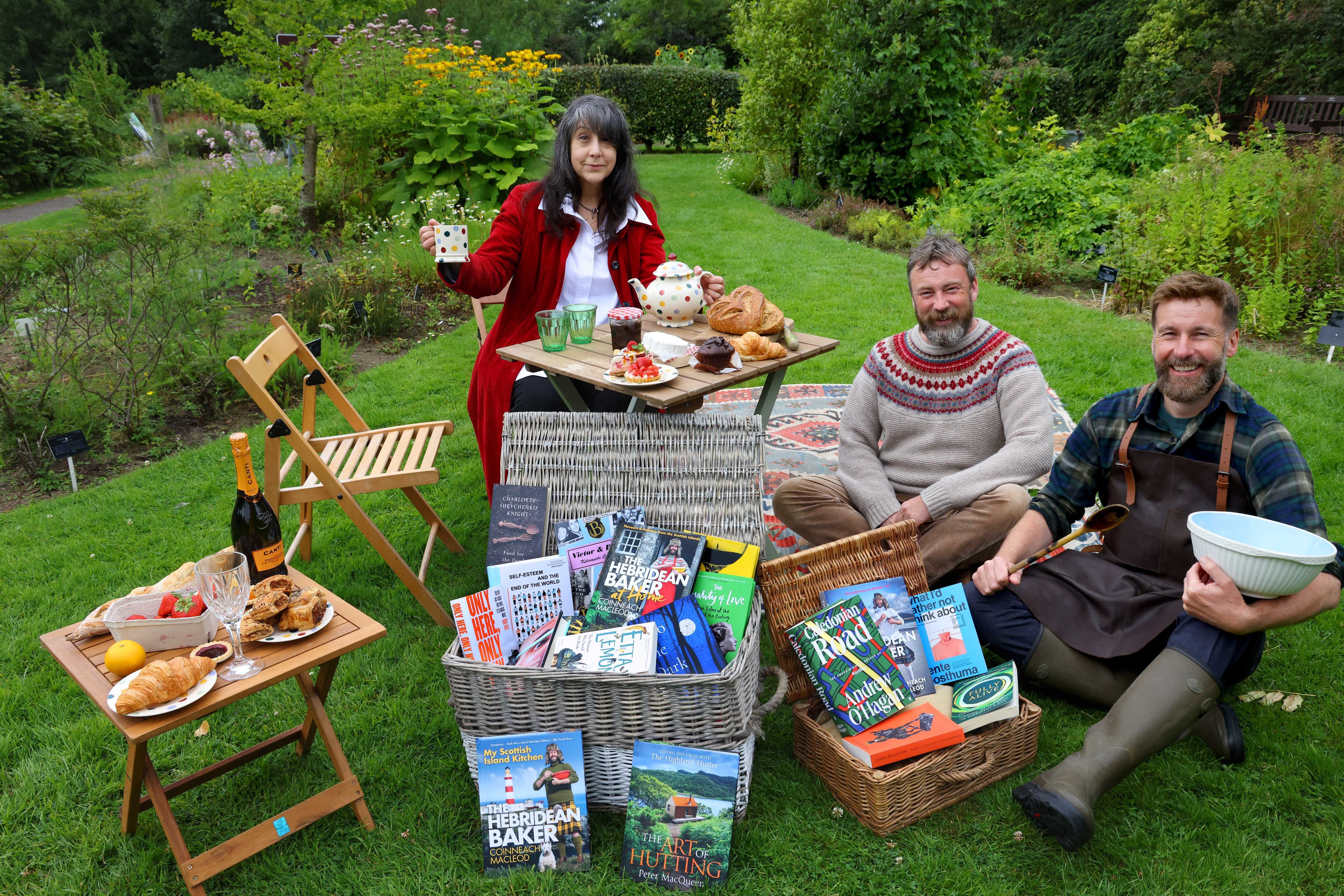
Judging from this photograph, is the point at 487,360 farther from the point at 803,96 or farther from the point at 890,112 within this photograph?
the point at 803,96

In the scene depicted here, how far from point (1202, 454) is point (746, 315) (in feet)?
5.83

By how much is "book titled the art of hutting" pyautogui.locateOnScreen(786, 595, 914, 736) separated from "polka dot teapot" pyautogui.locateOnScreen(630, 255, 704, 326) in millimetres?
1658

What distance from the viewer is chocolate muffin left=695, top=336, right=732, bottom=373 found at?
3127 millimetres

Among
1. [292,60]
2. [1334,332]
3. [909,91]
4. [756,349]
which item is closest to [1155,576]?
[756,349]

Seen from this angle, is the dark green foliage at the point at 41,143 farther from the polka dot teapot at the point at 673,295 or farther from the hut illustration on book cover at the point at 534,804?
the hut illustration on book cover at the point at 534,804

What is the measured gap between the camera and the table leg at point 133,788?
86.0 inches

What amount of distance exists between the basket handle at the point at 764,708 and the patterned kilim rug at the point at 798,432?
1.00 m

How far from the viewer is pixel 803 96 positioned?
12.7 meters

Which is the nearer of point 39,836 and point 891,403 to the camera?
point 39,836

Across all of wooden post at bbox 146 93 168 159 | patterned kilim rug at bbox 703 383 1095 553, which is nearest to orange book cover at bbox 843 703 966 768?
patterned kilim rug at bbox 703 383 1095 553

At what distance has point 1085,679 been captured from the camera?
8.78 feet

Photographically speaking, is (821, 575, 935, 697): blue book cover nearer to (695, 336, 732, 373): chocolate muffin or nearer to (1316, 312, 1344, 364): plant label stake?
(695, 336, 732, 373): chocolate muffin

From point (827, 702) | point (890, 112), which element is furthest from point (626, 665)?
point (890, 112)

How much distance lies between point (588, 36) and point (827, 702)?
40514 mm
